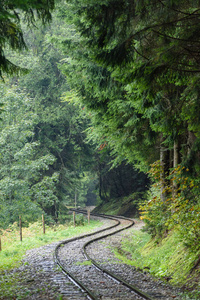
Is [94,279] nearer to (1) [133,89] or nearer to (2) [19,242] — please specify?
(1) [133,89]

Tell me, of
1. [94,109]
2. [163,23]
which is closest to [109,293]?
[163,23]

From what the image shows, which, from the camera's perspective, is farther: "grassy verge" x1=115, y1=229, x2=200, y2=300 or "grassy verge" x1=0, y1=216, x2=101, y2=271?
"grassy verge" x1=0, y1=216, x2=101, y2=271

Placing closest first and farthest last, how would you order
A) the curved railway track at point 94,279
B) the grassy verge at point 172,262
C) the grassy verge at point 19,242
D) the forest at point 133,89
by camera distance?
the forest at point 133,89 → the curved railway track at point 94,279 → the grassy verge at point 172,262 → the grassy verge at point 19,242

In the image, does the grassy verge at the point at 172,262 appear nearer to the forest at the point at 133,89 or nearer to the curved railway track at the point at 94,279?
the forest at the point at 133,89

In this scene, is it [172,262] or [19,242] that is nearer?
[172,262]

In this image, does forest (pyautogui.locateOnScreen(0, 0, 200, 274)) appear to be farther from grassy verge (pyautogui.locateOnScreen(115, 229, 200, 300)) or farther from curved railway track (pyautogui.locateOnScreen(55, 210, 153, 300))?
curved railway track (pyautogui.locateOnScreen(55, 210, 153, 300))

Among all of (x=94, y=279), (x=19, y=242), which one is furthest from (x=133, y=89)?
(x=19, y=242)

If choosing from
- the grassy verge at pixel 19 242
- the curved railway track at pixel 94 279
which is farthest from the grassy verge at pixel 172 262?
the grassy verge at pixel 19 242

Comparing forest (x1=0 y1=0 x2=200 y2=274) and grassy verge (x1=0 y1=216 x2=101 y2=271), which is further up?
forest (x1=0 y1=0 x2=200 y2=274)

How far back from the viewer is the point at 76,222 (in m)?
26.0

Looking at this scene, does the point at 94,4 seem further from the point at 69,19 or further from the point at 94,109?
the point at 94,109

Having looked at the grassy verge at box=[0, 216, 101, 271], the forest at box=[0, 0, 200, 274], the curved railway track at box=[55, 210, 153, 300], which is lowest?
the grassy verge at box=[0, 216, 101, 271]

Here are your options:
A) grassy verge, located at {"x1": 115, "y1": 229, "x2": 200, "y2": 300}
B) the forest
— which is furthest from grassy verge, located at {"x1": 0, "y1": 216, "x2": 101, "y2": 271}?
grassy verge, located at {"x1": 115, "y1": 229, "x2": 200, "y2": 300}

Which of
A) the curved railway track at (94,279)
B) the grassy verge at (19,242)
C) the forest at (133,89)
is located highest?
the forest at (133,89)
